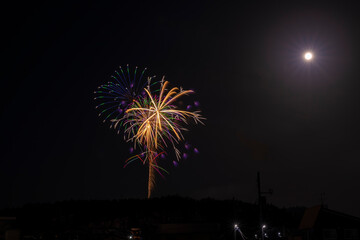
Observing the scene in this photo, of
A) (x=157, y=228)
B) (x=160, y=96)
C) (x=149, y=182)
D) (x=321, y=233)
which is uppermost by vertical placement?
(x=160, y=96)

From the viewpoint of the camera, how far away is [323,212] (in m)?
39.4

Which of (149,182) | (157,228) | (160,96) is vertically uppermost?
(160,96)

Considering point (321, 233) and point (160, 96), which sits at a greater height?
point (160, 96)

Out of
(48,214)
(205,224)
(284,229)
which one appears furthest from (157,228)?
(284,229)

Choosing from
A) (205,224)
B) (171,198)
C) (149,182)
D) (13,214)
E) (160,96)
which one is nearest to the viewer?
(205,224)

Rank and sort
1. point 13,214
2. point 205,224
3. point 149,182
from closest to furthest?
point 205,224 < point 149,182 < point 13,214

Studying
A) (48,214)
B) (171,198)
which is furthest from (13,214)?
(171,198)

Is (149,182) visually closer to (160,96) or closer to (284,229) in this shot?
(160,96)

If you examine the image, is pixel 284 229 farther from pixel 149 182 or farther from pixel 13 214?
pixel 13 214

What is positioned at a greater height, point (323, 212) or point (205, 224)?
point (323, 212)

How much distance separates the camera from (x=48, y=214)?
177ft

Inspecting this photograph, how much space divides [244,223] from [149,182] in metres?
23.0

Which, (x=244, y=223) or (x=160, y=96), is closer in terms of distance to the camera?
(x=160, y=96)

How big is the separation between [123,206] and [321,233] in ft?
99.4
